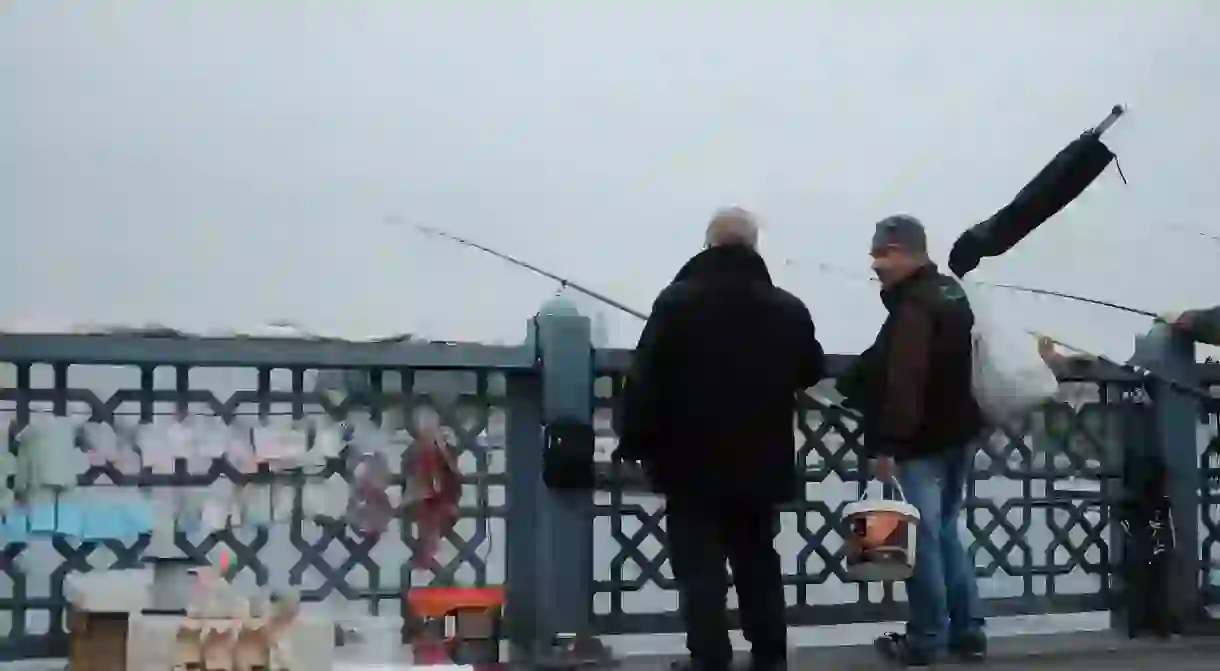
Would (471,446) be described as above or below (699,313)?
below

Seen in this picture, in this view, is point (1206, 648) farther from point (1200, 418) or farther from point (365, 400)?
point (365, 400)

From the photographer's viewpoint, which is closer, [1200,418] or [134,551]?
[134,551]

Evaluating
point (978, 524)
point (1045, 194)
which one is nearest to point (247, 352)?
point (978, 524)

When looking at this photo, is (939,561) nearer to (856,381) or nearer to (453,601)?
(856,381)

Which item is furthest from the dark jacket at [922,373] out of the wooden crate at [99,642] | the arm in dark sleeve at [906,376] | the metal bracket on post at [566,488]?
the wooden crate at [99,642]

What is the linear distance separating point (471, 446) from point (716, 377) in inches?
34.3

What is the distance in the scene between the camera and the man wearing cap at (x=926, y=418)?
322 cm

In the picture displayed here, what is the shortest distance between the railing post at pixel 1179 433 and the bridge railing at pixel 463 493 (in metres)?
0.40

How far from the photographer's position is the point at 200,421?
10.6ft

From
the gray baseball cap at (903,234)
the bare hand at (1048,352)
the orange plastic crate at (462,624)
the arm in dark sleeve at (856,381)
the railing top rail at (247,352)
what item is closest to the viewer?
the railing top rail at (247,352)

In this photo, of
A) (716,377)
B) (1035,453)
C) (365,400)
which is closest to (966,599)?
(1035,453)

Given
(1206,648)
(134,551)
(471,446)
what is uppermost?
(471,446)

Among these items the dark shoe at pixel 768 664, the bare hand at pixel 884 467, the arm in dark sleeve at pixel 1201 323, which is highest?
the arm in dark sleeve at pixel 1201 323

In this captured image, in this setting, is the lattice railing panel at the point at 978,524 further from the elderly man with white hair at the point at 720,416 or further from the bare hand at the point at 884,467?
the elderly man with white hair at the point at 720,416
